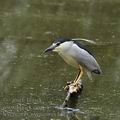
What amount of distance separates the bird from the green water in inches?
11.9

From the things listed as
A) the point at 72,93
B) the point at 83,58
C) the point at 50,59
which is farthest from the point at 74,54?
the point at 50,59

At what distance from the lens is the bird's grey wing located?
4945mm

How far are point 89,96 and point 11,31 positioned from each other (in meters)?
2.92

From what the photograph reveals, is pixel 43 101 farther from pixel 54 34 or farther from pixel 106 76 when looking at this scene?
pixel 54 34

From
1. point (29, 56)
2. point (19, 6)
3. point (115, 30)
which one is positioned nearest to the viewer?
point (29, 56)

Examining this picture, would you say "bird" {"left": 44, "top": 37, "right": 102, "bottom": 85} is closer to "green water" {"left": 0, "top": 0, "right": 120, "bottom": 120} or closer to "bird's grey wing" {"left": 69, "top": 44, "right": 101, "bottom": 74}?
"bird's grey wing" {"left": 69, "top": 44, "right": 101, "bottom": 74}

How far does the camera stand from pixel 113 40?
303 inches

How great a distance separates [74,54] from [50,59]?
1.58m

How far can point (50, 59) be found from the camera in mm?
6496

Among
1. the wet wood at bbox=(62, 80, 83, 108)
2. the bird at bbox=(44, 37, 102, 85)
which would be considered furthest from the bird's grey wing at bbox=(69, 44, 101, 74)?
the wet wood at bbox=(62, 80, 83, 108)

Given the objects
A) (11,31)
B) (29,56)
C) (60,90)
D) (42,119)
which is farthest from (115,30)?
(42,119)

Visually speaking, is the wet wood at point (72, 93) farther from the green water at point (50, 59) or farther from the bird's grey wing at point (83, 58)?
the bird's grey wing at point (83, 58)

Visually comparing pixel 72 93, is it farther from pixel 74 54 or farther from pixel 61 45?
pixel 61 45

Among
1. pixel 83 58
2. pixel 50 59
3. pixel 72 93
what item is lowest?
pixel 50 59
